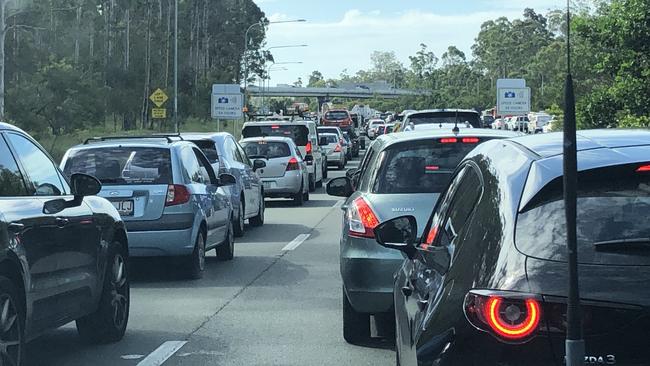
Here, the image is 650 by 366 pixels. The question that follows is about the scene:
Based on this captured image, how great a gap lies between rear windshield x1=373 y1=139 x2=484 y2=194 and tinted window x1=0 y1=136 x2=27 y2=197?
8.94ft

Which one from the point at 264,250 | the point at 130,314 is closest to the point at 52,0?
the point at 264,250

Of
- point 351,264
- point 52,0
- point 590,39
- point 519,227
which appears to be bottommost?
point 351,264

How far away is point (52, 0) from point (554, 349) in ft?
260

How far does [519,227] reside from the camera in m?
3.56

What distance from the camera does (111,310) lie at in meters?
8.45

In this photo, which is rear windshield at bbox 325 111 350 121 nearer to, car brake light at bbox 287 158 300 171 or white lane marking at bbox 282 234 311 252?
car brake light at bbox 287 158 300 171

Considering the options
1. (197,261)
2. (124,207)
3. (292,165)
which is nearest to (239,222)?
(197,261)

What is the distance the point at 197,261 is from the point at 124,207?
1.09m

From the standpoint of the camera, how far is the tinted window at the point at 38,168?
7039mm

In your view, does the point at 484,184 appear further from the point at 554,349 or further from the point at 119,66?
the point at 119,66

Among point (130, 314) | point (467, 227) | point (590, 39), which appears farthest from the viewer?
point (590, 39)

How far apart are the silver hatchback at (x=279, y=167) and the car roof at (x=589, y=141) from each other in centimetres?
1927

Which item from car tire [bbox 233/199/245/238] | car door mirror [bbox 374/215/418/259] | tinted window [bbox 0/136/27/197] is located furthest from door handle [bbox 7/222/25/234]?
car tire [bbox 233/199/245/238]

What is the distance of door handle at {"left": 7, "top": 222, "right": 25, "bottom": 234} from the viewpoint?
20.4ft
